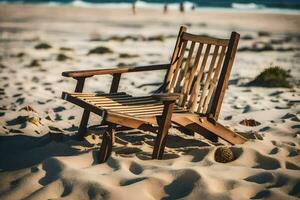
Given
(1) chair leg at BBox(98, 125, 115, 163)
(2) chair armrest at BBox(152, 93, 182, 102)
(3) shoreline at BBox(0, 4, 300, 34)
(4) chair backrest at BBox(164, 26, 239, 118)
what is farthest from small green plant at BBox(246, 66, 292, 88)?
(3) shoreline at BBox(0, 4, 300, 34)

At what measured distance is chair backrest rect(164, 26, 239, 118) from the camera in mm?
3932

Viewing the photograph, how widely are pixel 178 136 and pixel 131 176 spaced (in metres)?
1.35

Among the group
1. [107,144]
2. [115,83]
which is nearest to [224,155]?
[107,144]

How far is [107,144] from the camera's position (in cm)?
355

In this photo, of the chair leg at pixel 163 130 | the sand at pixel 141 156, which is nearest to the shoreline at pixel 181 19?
the sand at pixel 141 156

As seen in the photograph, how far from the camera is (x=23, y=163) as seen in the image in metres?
3.68

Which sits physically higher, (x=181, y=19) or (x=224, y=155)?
(x=181, y=19)

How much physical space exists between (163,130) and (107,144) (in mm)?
499

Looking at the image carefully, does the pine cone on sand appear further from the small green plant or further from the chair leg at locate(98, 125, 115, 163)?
the small green plant

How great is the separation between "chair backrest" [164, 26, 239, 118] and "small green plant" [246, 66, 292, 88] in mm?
2936

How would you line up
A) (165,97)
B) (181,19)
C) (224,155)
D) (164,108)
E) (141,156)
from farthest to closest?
(181,19), (141,156), (224,155), (164,108), (165,97)

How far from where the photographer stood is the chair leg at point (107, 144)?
351 centimetres

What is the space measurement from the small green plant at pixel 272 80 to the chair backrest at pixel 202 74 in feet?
9.63

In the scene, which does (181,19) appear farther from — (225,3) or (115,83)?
(115,83)
